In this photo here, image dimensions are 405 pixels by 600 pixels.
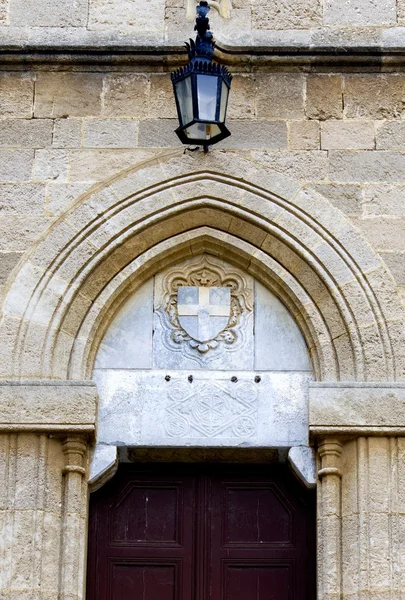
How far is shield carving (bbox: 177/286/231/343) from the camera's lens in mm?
8578

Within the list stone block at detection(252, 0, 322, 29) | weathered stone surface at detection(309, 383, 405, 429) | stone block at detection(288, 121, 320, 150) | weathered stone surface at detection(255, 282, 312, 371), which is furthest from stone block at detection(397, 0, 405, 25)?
weathered stone surface at detection(309, 383, 405, 429)

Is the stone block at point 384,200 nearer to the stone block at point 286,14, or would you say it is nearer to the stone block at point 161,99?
the stone block at point 286,14

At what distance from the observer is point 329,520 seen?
8.01 metres

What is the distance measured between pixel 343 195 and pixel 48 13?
2046 millimetres

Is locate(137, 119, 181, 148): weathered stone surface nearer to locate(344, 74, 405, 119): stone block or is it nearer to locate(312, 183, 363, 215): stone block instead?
locate(312, 183, 363, 215): stone block

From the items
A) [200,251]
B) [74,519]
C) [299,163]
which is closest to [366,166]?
[299,163]

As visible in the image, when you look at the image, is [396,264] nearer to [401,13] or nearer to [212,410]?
[212,410]

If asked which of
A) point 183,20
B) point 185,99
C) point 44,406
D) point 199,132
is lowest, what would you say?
point 44,406

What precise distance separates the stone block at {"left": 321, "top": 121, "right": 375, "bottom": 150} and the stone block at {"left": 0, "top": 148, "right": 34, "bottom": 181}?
168 centimetres

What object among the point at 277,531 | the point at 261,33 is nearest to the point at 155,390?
the point at 277,531

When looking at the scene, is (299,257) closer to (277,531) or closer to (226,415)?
(226,415)

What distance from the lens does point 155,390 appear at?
8.41 m

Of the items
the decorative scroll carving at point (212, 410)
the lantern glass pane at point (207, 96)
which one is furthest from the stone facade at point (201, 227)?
the lantern glass pane at point (207, 96)

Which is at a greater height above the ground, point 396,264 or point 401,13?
point 401,13
